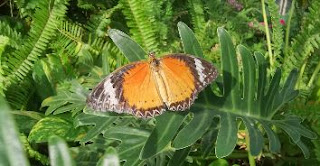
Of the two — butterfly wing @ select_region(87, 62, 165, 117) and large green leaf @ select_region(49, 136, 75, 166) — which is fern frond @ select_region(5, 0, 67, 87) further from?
large green leaf @ select_region(49, 136, 75, 166)

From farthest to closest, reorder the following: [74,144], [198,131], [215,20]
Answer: [215,20] → [74,144] → [198,131]

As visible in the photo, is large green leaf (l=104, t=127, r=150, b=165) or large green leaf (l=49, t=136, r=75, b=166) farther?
large green leaf (l=104, t=127, r=150, b=165)

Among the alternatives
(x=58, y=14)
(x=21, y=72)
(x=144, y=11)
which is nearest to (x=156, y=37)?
(x=144, y=11)

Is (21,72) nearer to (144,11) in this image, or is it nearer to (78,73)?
(78,73)

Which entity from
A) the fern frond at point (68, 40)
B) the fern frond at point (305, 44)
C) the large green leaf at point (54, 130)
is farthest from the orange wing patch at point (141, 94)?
the fern frond at point (68, 40)

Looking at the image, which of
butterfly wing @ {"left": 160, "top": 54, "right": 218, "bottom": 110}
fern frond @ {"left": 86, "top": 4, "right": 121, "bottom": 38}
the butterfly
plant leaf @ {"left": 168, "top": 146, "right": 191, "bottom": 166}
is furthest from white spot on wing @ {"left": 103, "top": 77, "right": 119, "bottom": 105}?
fern frond @ {"left": 86, "top": 4, "right": 121, "bottom": 38}

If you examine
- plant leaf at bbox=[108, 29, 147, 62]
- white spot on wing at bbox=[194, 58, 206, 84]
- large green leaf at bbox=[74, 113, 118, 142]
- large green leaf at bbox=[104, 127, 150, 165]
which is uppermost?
plant leaf at bbox=[108, 29, 147, 62]
